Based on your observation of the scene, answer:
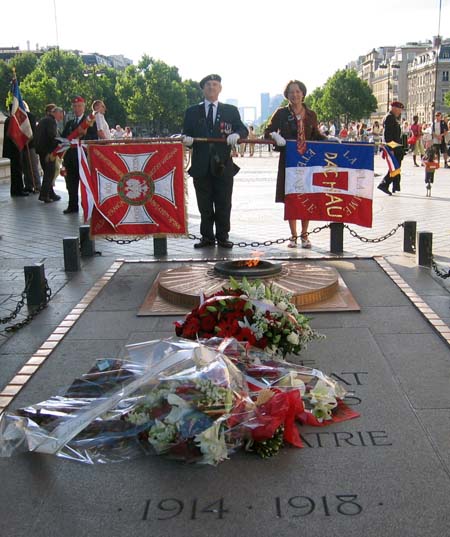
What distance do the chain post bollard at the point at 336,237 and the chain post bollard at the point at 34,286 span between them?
144 inches

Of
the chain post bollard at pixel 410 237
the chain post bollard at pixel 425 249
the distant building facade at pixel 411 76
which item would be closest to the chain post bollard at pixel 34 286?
the chain post bollard at pixel 425 249

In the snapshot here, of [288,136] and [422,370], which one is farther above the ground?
[288,136]

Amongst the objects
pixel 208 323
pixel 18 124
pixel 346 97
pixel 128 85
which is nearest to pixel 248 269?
pixel 208 323

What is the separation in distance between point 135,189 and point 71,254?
115 centimetres

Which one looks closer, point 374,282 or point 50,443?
point 50,443

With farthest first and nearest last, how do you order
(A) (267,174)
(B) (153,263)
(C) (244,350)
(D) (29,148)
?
(A) (267,174) → (D) (29,148) → (B) (153,263) → (C) (244,350)

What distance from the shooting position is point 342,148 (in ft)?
26.2

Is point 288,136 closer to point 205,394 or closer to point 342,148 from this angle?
point 342,148

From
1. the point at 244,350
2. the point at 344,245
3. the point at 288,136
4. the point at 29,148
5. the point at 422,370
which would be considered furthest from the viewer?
the point at 29,148

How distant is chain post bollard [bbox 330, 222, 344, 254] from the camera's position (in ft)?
26.9

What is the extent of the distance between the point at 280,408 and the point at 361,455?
431 millimetres

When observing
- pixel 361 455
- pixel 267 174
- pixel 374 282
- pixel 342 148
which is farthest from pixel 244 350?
pixel 267 174

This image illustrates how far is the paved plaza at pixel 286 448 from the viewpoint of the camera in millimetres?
2684

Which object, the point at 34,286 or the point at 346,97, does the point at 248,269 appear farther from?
the point at 346,97
